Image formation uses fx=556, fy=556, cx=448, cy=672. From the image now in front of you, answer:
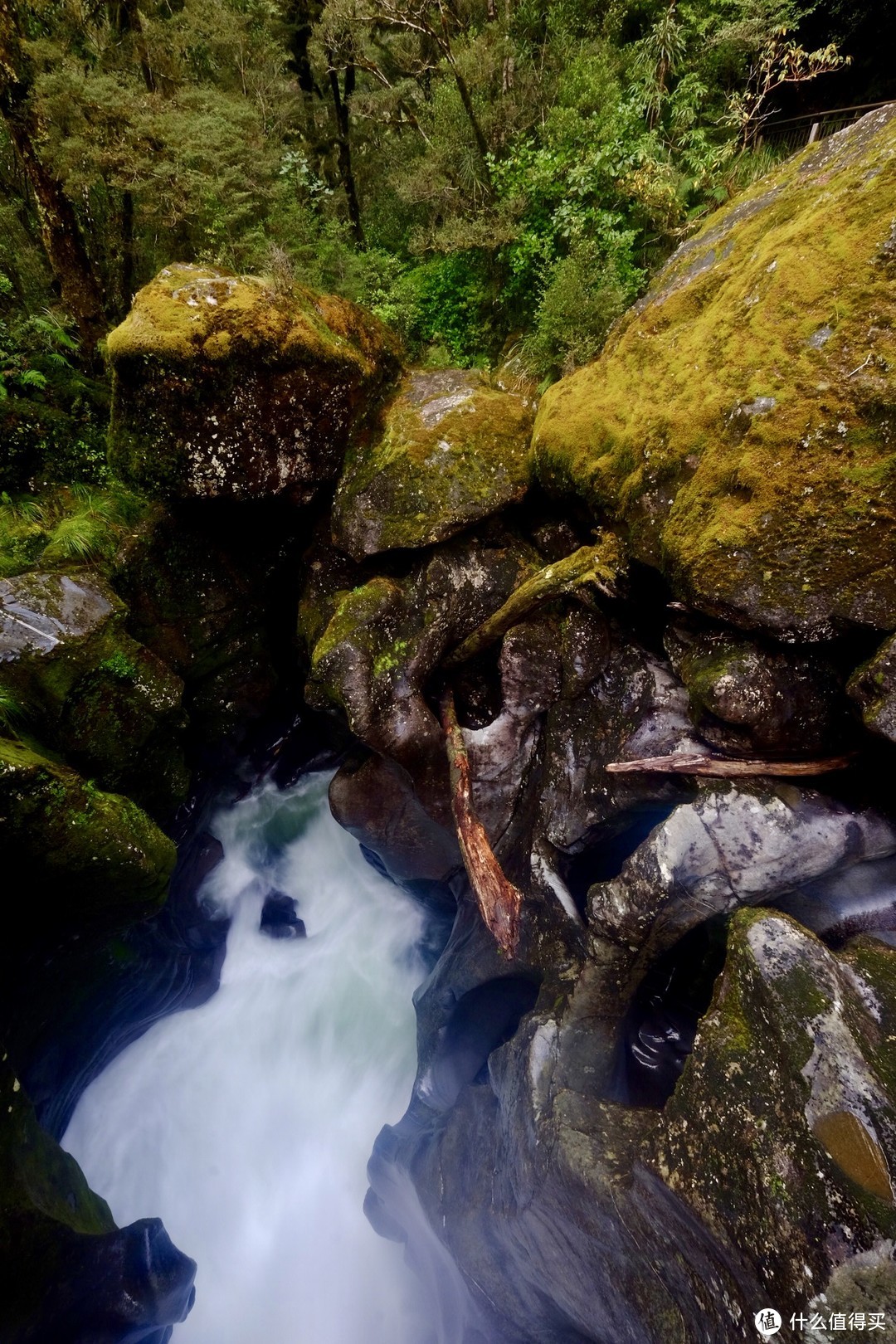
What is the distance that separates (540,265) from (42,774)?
727 centimetres

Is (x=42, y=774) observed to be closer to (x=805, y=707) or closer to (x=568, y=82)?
(x=805, y=707)

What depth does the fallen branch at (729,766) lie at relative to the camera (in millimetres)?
3910

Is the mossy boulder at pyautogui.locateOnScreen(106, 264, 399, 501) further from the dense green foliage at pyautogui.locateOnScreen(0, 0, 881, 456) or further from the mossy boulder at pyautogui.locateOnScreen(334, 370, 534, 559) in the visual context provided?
the dense green foliage at pyautogui.locateOnScreen(0, 0, 881, 456)

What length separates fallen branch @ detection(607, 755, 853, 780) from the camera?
3.91m

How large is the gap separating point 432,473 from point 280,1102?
870cm

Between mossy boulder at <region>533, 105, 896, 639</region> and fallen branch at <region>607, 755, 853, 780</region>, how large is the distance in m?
0.92

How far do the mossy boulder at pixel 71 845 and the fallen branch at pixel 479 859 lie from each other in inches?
114

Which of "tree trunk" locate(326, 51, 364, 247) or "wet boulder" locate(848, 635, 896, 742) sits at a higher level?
"tree trunk" locate(326, 51, 364, 247)

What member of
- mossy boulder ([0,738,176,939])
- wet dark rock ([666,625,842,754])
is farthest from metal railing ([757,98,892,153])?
mossy boulder ([0,738,176,939])

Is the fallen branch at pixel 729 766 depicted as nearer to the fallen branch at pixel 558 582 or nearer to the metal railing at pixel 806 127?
the fallen branch at pixel 558 582

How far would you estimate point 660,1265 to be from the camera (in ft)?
11.6

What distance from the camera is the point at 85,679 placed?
218 inches

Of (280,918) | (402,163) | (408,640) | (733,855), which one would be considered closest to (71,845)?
(408,640)

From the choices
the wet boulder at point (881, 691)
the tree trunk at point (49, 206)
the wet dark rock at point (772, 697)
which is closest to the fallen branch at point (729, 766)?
the wet dark rock at point (772, 697)
